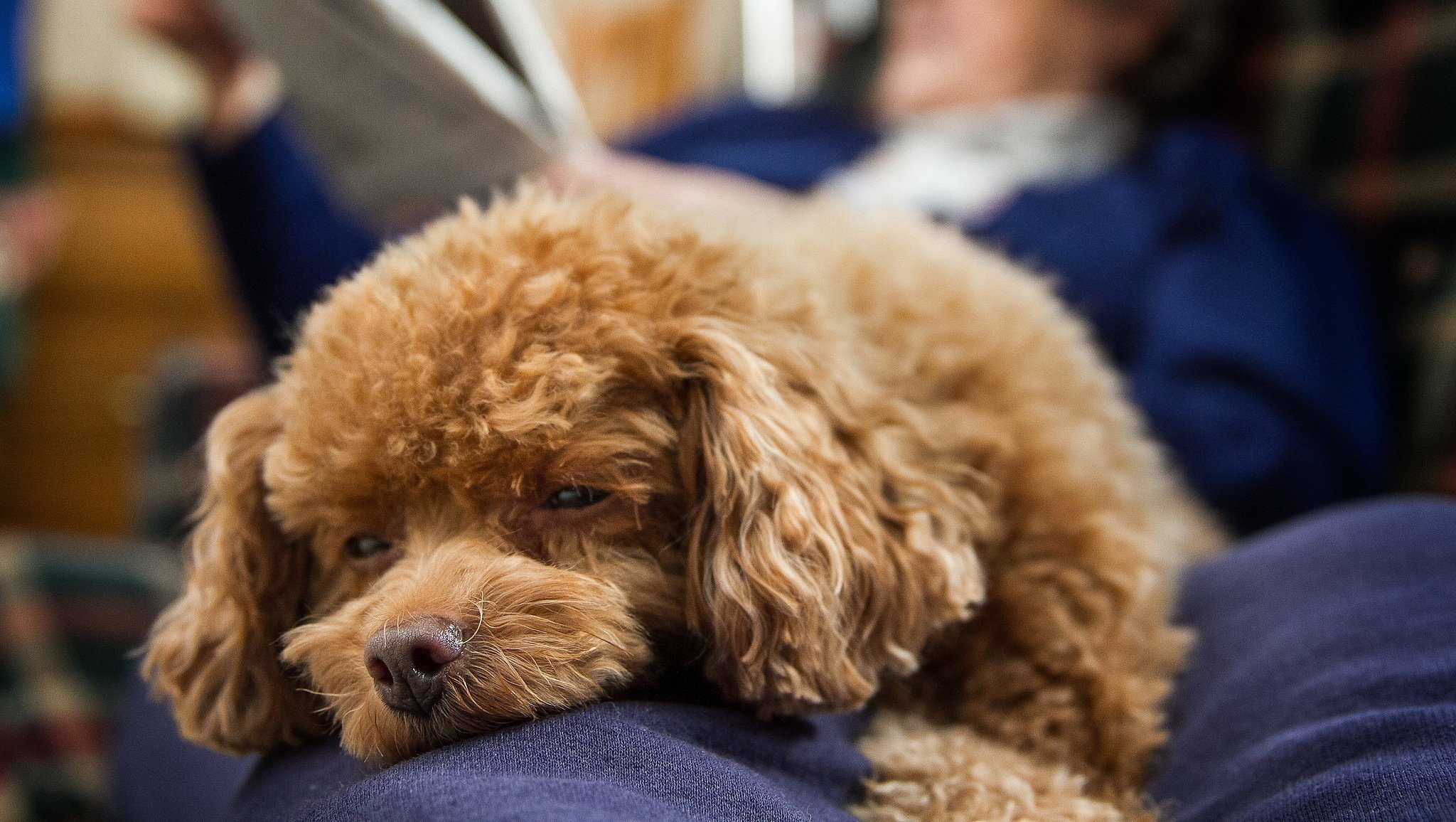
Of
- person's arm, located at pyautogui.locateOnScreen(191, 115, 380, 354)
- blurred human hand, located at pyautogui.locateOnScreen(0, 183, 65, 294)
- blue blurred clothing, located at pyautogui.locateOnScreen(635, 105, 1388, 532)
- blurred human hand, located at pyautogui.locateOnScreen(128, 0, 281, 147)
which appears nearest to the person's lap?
blue blurred clothing, located at pyautogui.locateOnScreen(635, 105, 1388, 532)

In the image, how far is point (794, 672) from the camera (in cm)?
87

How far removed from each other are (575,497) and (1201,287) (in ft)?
4.07

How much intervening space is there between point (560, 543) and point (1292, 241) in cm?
153

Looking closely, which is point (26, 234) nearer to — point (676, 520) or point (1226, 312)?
point (676, 520)

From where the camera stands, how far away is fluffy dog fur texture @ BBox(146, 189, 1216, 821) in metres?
0.86

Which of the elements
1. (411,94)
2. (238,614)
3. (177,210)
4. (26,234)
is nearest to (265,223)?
(411,94)

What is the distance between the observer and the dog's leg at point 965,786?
3.08 ft

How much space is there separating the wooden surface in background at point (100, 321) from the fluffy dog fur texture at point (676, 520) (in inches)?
118

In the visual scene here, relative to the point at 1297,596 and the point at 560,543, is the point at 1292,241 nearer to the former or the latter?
the point at 1297,596

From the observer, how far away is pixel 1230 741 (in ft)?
3.25

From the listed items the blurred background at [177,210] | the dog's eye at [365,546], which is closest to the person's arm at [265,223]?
the blurred background at [177,210]

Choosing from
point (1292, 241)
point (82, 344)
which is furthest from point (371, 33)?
point (82, 344)

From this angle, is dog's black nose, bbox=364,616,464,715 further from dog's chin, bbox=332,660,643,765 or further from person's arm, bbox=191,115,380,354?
person's arm, bbox=191,115,380,354

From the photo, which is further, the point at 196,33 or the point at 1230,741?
the point at 196,33
